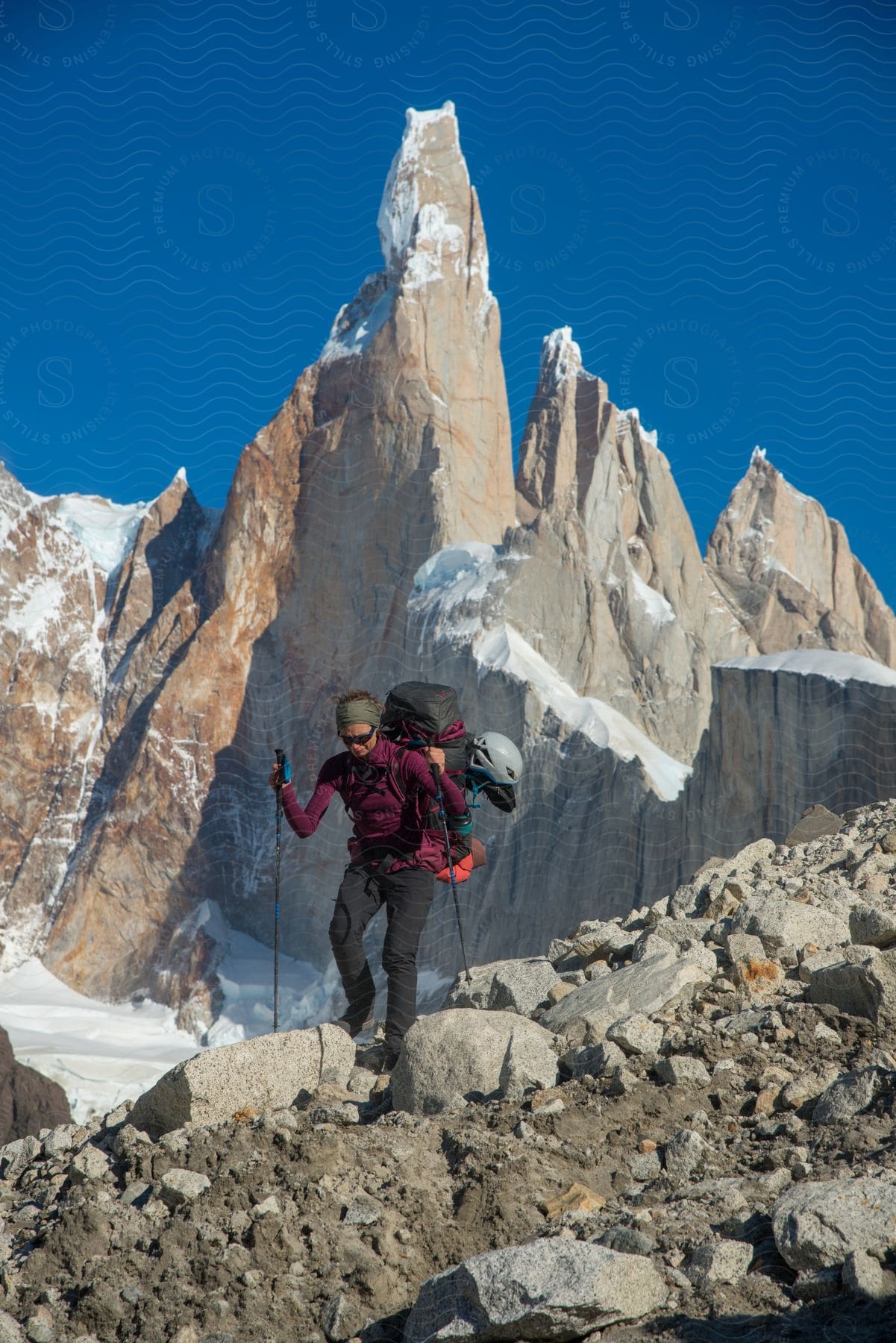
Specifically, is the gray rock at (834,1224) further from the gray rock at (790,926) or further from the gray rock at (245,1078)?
the gray rock at (790,926)

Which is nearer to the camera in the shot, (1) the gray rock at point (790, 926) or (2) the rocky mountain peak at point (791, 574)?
(1) the gray rock at point (790, 926)

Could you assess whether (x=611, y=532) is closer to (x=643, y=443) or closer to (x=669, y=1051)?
(x=643, y=443)

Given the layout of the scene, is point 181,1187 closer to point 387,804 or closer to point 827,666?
point 387,804

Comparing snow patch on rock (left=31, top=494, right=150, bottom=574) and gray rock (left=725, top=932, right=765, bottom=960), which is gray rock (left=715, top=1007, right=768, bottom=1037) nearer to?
gray rock (left=725, top=932, right=765, bottom=960)

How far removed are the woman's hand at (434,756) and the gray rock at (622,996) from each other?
0.94 meters

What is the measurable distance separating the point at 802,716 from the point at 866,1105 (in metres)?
18.5

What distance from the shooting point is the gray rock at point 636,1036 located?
3314 millimetres

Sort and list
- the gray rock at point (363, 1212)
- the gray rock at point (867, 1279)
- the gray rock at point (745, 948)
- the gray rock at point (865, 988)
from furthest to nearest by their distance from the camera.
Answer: the gray rock at point (745, 948), the gray rock at point (865, 988), the gray rock at point (363, 1212), the gray rock at point (867, 1279)

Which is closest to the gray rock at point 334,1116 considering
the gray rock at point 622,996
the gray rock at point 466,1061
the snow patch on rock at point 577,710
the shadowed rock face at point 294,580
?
the gray rock at point 466,1061

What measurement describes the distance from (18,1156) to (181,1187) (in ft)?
3.47

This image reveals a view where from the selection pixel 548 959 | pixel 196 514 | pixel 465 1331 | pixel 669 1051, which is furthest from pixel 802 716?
pixel 196 514

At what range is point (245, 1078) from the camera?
348cm

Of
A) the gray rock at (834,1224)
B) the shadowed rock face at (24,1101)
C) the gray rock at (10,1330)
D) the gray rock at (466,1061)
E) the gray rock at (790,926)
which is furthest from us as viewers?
the shadowed rock face at (24,1101)

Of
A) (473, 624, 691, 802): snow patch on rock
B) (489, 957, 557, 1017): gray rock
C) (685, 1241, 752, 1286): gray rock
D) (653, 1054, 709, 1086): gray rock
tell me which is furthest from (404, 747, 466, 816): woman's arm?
(473, 624, 691, 802): snow patch on rock
